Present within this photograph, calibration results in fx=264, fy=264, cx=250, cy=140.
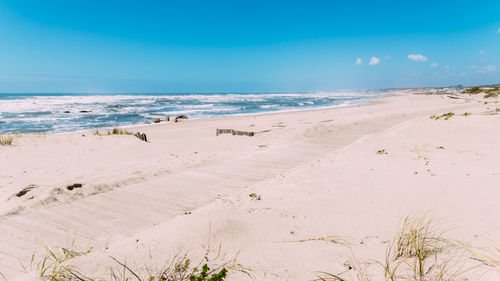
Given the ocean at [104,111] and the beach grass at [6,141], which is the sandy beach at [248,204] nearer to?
the beach grass at [6,141]

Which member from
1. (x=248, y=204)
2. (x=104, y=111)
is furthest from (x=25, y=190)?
(x=104, y=111)

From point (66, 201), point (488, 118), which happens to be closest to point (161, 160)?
point (66, 201)

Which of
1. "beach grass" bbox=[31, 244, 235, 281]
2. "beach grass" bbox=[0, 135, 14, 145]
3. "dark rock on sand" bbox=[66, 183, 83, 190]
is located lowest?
"dark rock on sand" bbox=[66, 183, 83, 190]

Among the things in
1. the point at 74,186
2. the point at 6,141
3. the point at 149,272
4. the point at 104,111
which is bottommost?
the point at 74,186

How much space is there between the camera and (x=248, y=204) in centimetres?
414

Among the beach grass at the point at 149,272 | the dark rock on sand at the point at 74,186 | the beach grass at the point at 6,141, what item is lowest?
the dark rock on sand at the point at 74,186

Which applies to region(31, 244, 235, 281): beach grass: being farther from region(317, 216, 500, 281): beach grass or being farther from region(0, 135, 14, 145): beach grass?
region(0, 135, 14, 145): beach grass

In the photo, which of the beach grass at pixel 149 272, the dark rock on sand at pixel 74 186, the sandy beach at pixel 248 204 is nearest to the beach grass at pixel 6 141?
the sandy beach at pixel 248 204

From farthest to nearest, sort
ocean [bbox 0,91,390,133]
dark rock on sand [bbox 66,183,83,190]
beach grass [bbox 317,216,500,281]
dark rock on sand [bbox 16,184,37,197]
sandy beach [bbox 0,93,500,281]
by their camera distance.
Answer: ocean [bbox 0,91,390,133] → dark rock on sand [bbox 66,183,83,190] → dark rock on sand [bbox 16,184,37,197] → sandy beach [bbox 0,93,500,281] → beach grass [bbox 317,216,500,281]

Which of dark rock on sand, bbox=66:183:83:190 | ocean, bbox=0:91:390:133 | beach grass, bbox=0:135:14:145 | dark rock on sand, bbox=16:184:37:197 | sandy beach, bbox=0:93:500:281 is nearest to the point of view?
sandy beach, bbox=0:93:500:281

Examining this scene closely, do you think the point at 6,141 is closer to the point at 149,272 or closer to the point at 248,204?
the point at 248,204

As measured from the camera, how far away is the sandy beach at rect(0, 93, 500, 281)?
8.18 ft

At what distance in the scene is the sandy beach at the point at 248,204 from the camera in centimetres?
249

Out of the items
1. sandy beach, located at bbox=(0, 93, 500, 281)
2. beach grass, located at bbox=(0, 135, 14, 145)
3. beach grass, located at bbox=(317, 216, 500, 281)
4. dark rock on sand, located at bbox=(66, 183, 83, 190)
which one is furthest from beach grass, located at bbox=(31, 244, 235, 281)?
beach grass, located at bbox=(0, 135, 14, 145)
